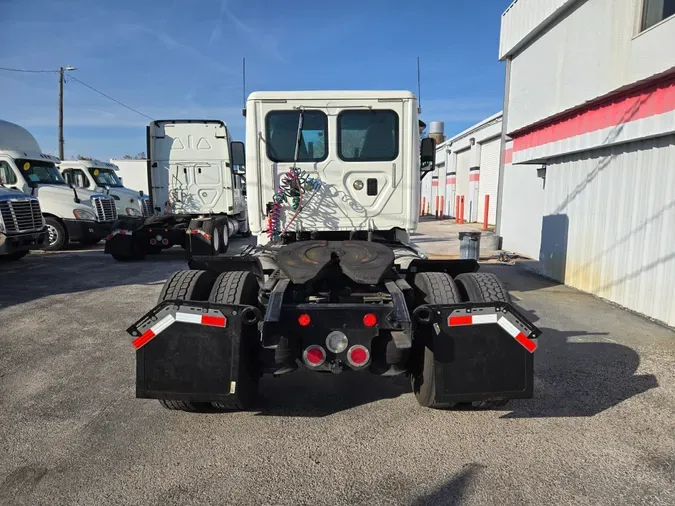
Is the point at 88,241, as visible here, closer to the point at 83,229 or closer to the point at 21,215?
the point at 83,229

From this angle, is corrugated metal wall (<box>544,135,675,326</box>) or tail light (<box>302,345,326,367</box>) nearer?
tail light (<box>302,345,326,367</box>)

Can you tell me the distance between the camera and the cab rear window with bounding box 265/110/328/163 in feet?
17.1

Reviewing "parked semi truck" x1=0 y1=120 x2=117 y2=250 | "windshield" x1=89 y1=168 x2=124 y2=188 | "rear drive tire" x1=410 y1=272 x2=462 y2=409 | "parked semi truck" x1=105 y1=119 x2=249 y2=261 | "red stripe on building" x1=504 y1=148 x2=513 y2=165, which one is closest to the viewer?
"rear drive tire" x1=410 y1=272 x2=462 y2=409

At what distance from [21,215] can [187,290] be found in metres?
9.38

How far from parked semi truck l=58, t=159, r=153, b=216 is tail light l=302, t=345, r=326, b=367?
1531 cm

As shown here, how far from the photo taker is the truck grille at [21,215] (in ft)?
32.7

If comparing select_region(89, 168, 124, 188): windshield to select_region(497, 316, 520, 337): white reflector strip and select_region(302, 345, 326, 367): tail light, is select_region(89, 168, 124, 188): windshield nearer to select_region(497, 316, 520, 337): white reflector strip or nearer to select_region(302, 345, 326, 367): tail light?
select_region(302, 345, 326, 367): tail light

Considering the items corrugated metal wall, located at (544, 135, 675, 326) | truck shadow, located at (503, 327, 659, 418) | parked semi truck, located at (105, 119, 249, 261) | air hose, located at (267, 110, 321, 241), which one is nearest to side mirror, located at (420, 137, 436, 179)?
air hose, located at (267, 110, 321, 241)

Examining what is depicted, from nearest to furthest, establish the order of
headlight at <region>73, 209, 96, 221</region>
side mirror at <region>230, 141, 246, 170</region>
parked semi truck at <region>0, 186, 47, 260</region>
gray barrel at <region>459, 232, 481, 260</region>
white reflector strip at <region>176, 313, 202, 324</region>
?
white reflector strip at <region>176, 313, 202, 324</region>
side mirror at <region>230, 141, 246, 170</region>
gray barrel at <region>459, 232, 481, 260</region>
parked semi truck at <region>0, 186, 47, 260</region>
headlight at <region>73, 209, 96, 221</region>

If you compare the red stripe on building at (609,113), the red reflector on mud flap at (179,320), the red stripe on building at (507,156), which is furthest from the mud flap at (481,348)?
the red stripe on building at (507,156)

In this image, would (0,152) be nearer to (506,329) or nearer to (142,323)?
(142,323)

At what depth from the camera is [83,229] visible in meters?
13.7

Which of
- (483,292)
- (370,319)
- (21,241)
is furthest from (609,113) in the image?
(21,241)

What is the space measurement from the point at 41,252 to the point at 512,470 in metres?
14.6
